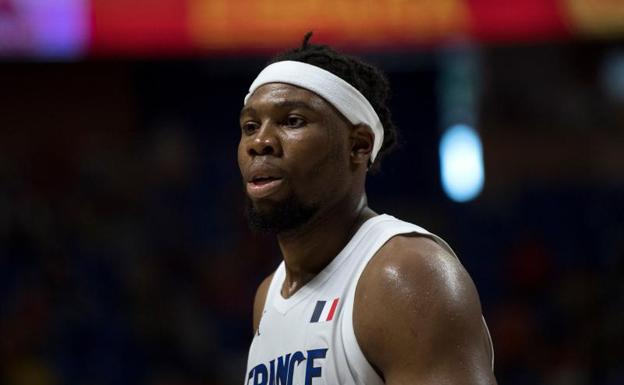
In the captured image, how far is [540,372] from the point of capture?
27.6 ft

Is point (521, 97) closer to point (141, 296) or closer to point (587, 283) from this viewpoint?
point (587, 283)

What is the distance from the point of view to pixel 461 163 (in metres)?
10.9

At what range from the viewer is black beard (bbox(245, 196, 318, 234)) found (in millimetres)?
3053

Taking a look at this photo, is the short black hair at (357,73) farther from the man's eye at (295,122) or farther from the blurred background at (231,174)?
the blurred background at (231,174)

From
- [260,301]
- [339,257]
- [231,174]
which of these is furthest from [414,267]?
[231,174]

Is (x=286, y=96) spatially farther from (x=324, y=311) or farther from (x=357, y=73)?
(x=324, y=311)

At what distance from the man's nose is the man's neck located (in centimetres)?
24

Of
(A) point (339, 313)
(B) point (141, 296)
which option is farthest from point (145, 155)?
(A) point (339, 313)

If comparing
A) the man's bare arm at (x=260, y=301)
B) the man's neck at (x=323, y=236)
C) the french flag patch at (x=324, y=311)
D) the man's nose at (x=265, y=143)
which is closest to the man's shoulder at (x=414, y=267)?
the french flag patch at (x=324, y=311)

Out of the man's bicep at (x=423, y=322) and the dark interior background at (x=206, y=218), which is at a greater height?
the man's bicep at (x=423, y=322)

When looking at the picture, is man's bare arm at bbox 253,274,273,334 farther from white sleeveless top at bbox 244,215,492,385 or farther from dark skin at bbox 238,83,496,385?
white sleeveless top at bbox 244,215,492,385

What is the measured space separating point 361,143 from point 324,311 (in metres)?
0.55

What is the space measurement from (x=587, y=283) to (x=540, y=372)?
1052 mm

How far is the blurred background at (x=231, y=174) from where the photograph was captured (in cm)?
732
